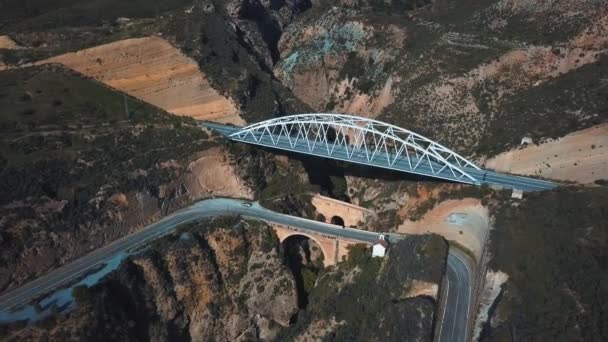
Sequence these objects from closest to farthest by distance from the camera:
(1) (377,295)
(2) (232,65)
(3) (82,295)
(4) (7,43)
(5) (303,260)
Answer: (3) (82,295) → (1) (377,295) → (5) (303,260) → (4) (7,43) → (2) (232,65)

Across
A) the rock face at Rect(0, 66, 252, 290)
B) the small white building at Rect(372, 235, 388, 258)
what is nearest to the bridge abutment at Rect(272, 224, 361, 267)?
the small white building at Rect(372, 235, 388, 258)

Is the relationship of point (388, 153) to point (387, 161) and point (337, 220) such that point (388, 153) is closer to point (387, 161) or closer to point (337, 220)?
point (387, 161)

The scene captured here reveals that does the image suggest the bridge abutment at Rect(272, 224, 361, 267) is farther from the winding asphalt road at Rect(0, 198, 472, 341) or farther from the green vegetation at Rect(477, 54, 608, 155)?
the green vegetation at Rect(477, 54, 608, 155)

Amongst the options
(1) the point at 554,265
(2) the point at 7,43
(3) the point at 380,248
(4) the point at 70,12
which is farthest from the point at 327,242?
(4) the point at 70,12

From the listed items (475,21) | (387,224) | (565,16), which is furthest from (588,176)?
(475,21)

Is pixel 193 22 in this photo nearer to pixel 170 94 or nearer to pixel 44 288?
pixel 170 94

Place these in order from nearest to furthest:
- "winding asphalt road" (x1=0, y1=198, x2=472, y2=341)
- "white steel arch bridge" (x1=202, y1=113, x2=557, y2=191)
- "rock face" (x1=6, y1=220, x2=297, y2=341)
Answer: "winding asphalt road" (x1=0, y1=198, x2=472, y2=341) → "rock face" (x1=6, y1=220, x2=297, y2=341) → "white steel arch bridge" (x1=202, y1=113, x2=557, y2=191)

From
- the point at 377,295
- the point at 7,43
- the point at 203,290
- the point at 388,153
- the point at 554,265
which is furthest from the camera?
the point at 7,43
